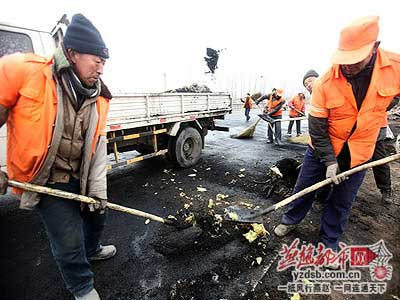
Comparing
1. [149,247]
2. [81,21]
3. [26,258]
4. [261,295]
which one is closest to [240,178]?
[149,247]

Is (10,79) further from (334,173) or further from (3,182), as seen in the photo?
(334,173)

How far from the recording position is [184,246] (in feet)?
9.18

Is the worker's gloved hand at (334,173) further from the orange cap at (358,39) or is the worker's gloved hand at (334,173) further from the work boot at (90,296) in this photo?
the work boot at (90,296)

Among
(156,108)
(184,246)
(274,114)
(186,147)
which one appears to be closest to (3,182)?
(184,246)

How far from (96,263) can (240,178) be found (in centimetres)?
316

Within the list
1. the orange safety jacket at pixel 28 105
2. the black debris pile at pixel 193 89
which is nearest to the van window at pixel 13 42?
the orange safety jacket at pixel 28 105

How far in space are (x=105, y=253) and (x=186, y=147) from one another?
3385mm

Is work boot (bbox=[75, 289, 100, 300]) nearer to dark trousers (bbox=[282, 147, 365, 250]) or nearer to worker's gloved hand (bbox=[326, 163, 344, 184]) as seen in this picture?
dark trousers (bbox=[282, 147, 365, 250])

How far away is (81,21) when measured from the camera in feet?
5.09

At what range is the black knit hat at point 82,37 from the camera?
153 cm

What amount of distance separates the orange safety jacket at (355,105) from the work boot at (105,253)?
263 cm

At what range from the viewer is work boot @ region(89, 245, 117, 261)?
2586mm

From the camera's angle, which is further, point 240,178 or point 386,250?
point 240,178

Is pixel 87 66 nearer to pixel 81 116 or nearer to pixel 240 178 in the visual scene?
pixel 81 116
